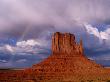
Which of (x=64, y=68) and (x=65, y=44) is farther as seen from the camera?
(x=65, y=44)

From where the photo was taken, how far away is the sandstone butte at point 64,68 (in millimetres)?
113188

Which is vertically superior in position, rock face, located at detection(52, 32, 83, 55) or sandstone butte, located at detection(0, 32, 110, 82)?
rock face, located at detection(52, 32, 83, 55)

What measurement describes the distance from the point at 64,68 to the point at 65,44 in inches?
864

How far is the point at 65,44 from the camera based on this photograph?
145125 mm

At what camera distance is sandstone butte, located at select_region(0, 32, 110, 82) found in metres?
113

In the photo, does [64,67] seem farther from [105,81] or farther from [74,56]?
[105,81]

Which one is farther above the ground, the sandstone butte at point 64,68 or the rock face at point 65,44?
the rock face at point 65,44

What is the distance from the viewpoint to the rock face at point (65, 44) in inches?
5566

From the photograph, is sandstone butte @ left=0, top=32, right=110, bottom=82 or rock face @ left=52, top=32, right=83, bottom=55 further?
rock face @ left=52, top=32, right=83, bottom=55

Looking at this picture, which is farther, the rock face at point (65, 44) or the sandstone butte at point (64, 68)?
the rock face at point (65, 44)

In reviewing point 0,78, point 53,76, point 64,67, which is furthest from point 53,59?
point 0,78

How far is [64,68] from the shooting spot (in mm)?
125000

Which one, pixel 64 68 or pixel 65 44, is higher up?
pixel 65 44

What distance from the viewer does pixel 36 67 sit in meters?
128
